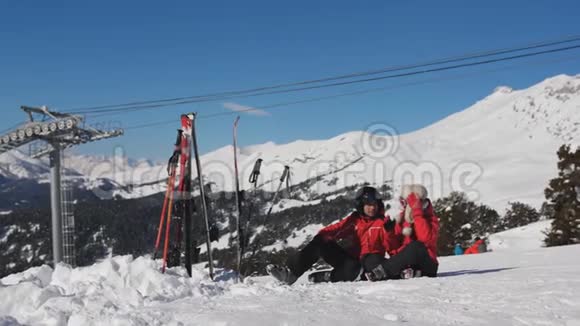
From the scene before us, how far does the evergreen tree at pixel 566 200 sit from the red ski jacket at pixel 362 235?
2366cm

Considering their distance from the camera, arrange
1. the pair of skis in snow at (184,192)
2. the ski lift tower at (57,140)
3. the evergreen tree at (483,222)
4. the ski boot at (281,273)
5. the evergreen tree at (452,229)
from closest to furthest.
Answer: the ski boot at (281,273), the pair of skis in snow at (184,192), the ski lift tower at (57,140), the evergreen tree at (452,229), the evergreen tree at (483,222)

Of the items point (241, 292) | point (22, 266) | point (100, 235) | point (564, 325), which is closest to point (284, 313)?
point (241, 292)

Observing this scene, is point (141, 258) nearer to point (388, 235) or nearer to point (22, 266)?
point (388, 235)

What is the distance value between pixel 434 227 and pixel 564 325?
281 centimetres

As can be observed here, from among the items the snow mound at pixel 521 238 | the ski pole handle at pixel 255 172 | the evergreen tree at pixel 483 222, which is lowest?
the snow mound at pixel 521 238

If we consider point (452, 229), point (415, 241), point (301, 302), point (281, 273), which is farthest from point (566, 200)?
point (301, 302)

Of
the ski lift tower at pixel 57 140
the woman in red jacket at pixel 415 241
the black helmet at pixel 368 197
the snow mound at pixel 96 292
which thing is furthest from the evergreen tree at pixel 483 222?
the snow mound at pixel 96 292

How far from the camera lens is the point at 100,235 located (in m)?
125

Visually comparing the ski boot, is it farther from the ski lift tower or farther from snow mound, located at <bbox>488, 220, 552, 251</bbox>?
snow mound, located at <bbox>488, 220, 552, 251</bbox>

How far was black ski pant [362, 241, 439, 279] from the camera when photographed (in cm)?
600

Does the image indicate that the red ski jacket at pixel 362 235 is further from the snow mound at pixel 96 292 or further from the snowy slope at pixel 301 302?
the snow mound at pixel 96 292

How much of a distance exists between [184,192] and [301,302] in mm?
4278

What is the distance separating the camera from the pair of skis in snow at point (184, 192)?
805 cm

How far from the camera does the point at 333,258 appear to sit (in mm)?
6699
